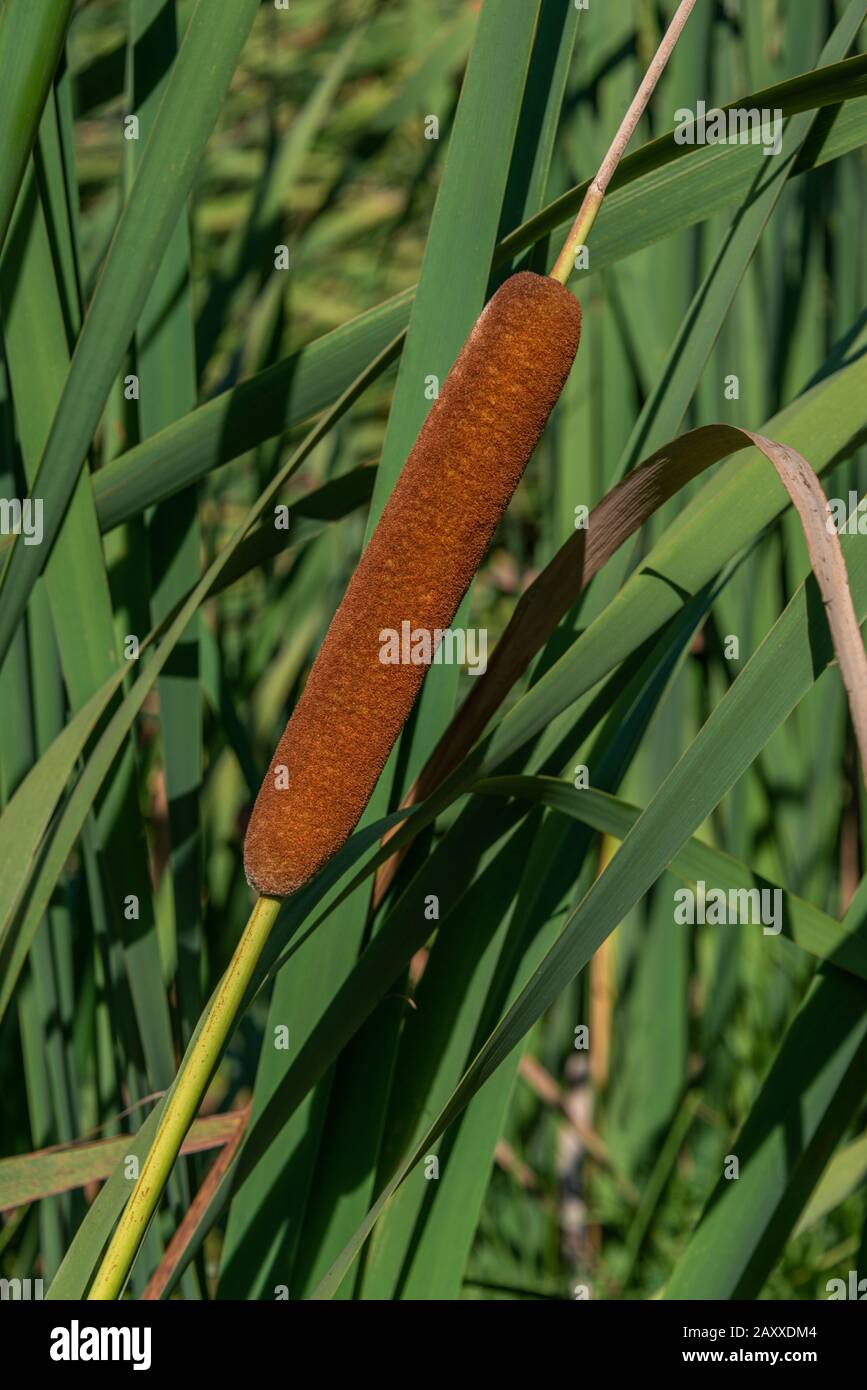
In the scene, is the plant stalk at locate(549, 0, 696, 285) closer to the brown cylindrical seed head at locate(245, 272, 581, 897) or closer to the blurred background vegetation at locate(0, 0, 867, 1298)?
the brown cylindrical seed head at locate(245, 272, 581, 897)

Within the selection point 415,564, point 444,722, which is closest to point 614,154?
point 415,564

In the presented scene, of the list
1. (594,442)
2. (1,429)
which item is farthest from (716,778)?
(594,442)

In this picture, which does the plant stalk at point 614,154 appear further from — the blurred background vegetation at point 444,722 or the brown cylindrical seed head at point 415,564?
the blurred background vegetation at point 444,722

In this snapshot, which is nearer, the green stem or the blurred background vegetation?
the green stem

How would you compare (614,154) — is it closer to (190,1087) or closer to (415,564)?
(415,564)

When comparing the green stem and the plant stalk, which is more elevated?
the plant stalk

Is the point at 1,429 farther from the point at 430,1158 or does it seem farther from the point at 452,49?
the point at 452,49

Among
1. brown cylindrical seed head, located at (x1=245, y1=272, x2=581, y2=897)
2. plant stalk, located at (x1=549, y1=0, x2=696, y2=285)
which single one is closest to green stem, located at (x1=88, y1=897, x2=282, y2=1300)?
brown cylindrical seed head, located at (x1=245, y1=272, x2=581, y2=897)
